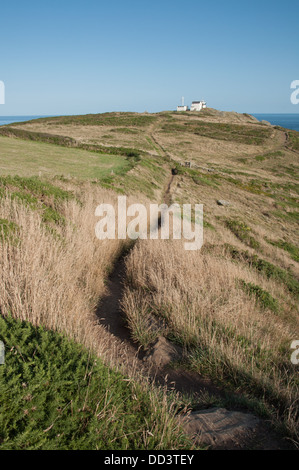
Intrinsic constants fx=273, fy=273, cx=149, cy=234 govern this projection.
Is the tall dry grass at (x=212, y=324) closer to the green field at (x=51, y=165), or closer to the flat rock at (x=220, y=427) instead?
the flat rock at (x=220, y=427)

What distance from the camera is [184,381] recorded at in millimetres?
3314

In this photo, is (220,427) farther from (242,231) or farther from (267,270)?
(242,231)

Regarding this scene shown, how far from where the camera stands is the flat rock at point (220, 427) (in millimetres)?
2300

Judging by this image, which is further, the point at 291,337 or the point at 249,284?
the point at 249,284

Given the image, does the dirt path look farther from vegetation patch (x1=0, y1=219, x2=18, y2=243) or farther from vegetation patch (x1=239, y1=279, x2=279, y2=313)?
vegetation patch (x1=239, y1=279, x2=279, y2=313)

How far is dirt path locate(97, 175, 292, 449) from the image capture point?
7.63 feet

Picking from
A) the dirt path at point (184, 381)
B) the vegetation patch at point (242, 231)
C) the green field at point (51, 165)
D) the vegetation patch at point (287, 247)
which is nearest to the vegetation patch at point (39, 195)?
the dirt path at point (184, 381)

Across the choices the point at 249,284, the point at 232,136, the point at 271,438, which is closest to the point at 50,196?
the point at 249,284

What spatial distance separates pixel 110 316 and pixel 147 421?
255cm

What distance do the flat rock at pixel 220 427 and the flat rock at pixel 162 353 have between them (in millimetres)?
988

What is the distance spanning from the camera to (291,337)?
4.73m

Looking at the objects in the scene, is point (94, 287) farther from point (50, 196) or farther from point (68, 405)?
point (50, 196)

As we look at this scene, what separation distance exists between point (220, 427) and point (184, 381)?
0.92 metres

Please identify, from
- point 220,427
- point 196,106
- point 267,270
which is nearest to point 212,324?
point 220,427
